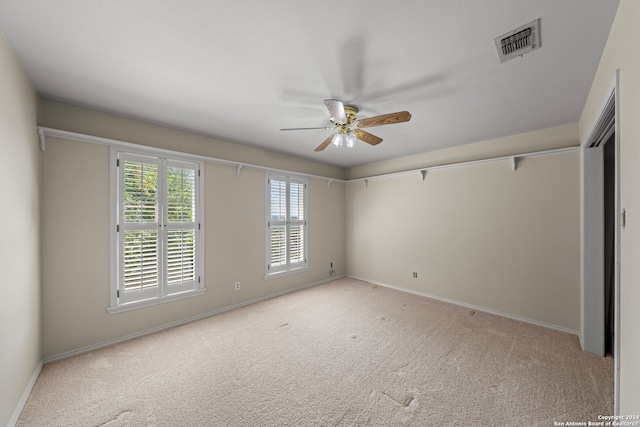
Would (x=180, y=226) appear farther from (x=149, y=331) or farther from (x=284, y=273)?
(x=284, y=273)

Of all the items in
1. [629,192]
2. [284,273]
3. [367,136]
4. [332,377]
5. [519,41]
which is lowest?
[332,377]

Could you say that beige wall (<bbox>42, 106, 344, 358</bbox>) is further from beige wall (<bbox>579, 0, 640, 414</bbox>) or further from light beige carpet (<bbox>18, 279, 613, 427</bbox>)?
beige wall (<bbox>579, 0, 640, 414</bbox>)

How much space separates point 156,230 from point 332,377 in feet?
8.48

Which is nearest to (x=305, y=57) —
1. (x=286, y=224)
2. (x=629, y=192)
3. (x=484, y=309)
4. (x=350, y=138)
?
(x=350, y=138)

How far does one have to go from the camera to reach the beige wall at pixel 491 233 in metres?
2.97

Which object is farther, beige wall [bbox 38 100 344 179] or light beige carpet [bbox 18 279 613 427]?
beige wall [bbox 38 100 344 179]

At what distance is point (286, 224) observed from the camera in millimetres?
4438

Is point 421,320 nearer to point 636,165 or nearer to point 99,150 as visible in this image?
point 636,165

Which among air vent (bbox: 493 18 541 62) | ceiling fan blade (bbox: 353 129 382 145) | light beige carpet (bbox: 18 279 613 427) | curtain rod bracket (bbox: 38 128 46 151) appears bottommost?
light beige carpet (bbox: 18 279 613 427)

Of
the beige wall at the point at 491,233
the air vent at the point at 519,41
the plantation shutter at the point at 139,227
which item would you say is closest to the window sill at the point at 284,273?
the beige wall at the point at 491,233

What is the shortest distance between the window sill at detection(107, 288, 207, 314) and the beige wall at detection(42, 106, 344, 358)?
2.4 inches

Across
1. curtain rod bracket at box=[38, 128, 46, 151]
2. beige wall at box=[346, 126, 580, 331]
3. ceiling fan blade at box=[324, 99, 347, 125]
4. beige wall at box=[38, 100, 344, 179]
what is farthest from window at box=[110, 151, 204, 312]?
beige wall at box=[346, 126, 580, 331]

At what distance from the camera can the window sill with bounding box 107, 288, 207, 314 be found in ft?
8.82

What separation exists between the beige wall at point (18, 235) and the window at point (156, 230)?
24.9 inches
